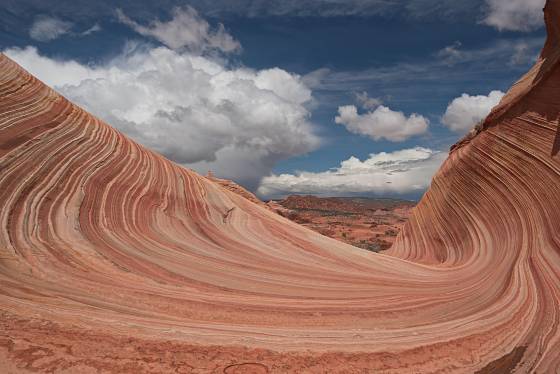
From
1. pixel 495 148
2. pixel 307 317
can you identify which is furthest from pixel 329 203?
pixel 307 317

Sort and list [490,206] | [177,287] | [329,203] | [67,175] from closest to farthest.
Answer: [177,287] → [67,175] → [490,206] → [329,203]

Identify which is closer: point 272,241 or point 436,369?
point 436,369

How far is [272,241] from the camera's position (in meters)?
11.5

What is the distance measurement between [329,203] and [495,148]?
4554 inches

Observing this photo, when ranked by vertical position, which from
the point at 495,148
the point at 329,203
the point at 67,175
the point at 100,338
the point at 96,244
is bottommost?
the point at 100,338

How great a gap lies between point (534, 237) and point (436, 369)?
711 centimetres

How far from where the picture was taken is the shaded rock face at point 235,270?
486cm

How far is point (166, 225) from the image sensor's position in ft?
34.2

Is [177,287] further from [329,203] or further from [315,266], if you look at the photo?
[329,203]

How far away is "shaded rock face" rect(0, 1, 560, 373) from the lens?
4.86 metres

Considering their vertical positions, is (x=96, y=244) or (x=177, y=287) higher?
(x=96, y=244)

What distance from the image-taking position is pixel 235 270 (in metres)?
8.72

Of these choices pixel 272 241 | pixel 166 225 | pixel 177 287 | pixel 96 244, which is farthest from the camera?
pixel 272 241

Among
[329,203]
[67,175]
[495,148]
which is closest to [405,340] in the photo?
[67,175]
